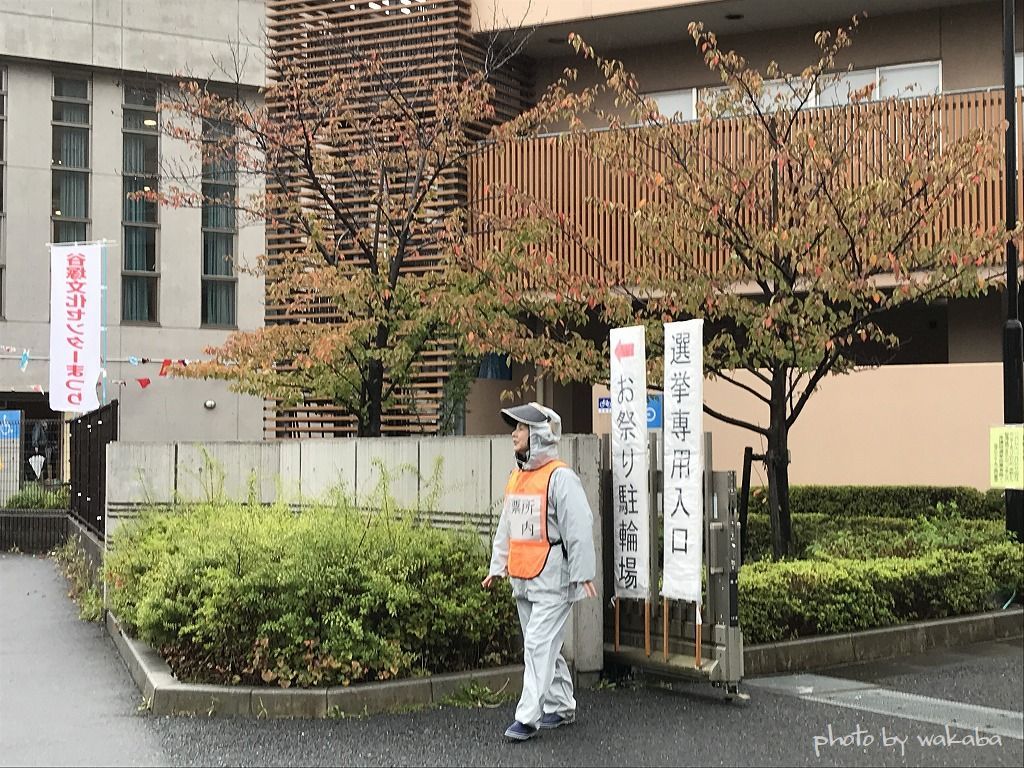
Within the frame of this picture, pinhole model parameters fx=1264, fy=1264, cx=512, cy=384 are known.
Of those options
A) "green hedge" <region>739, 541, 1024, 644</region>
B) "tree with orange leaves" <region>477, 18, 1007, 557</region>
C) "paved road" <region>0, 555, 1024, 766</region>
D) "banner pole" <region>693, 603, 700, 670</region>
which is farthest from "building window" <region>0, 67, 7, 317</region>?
"banner pole" <region>693, 603, 700, 670</region>

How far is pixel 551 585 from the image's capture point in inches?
292

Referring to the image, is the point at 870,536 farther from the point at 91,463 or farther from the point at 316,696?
the point at 91,463

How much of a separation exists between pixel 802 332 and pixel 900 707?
4.96 m

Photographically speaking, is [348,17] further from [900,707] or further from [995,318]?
[900,707]

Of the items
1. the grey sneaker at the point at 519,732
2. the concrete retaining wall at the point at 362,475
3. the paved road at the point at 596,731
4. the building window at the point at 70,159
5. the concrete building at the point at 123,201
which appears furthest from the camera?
the building window at the point at 70,159

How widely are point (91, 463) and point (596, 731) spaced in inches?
431

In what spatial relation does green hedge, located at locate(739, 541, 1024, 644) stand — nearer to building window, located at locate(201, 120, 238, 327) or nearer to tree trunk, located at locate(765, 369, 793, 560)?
tree trunk, located at locate(765, 369, 793, 560)

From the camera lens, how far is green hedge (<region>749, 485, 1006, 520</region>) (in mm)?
16969

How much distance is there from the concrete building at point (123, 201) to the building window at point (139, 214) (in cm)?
4

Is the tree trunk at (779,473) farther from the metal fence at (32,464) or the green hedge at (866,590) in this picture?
the metal fence at (32,464)

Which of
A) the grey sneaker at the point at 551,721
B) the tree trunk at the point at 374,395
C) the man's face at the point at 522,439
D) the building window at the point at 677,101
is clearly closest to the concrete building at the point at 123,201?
the building window at the point at 677,101

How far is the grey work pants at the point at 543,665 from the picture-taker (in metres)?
7.19

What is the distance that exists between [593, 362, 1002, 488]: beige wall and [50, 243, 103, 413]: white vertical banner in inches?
392

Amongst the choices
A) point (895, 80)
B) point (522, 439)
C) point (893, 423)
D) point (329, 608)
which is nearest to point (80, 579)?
point (329, 608)
